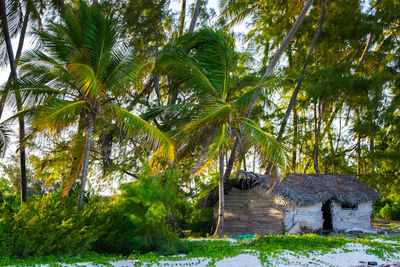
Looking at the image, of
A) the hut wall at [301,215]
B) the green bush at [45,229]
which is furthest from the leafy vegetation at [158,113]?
the hut wall at [301,215]

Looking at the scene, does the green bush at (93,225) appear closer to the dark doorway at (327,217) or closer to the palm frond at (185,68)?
the palm frond at (185,68)

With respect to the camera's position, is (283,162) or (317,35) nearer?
(283,162)

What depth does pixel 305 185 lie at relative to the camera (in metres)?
14.8

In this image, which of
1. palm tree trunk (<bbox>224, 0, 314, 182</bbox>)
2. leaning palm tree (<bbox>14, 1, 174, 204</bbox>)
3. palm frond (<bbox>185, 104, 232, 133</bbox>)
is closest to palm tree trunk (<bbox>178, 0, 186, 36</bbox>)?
→ palm tree trunk (<bbox>224, 0, 314, 182</bbox>)

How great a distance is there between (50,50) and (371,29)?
47.2ft

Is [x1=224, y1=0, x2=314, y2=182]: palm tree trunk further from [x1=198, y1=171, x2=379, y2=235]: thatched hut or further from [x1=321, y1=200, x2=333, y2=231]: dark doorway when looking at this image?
[x1=321, y1=200, x2=333, y2=231]: dark doorway

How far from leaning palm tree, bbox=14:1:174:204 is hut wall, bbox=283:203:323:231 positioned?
5505 millimetres

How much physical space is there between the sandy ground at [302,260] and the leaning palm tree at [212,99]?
3.59m

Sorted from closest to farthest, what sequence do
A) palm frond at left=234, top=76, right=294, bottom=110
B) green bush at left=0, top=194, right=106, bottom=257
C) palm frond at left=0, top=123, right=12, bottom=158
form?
1. green bush at left=0, top=194, right=106, bottom=257
2. palm frond at left=0, top=123, right=12, bottom=158
3. palm frond at left=234, top=76, right=294, bottom=110

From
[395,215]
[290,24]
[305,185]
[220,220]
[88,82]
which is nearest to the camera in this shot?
[88,82]

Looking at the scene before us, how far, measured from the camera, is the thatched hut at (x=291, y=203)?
13.4 m

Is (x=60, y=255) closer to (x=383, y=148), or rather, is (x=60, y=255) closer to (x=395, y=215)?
(x=383, y=148)

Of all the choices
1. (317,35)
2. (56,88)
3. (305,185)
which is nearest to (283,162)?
(305,185)

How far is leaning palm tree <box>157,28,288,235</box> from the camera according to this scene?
11328 mm
